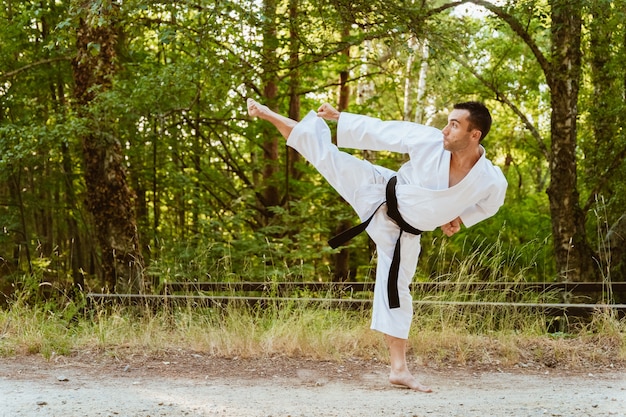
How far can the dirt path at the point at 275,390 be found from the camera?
3846 millimetres

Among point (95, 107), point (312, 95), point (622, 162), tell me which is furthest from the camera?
point (312, 95)

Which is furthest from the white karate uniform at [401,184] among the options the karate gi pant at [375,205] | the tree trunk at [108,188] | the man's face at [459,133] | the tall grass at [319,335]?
the tree trunk at [108,188]

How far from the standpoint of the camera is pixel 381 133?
14.3ft

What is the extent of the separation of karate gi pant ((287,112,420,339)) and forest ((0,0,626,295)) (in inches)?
64.2

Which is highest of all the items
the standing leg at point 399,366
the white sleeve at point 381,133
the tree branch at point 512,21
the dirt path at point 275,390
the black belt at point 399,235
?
the tree branch at point 512,21

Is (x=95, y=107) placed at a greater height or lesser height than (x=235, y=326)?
greater

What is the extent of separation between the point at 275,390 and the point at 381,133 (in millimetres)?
1849

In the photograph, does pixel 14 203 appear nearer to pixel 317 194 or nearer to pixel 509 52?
pixel 317 194

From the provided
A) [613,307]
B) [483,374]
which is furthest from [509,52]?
[483,374]

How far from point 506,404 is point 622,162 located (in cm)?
773

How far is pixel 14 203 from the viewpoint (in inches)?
521

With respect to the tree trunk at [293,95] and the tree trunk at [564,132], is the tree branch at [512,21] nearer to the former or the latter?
the tree trunk at [564,132]

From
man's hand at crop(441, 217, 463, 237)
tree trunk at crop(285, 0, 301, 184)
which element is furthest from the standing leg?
tree trunk at crop(285, 0, 301, 184)

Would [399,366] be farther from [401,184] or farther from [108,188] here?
[108,188]
